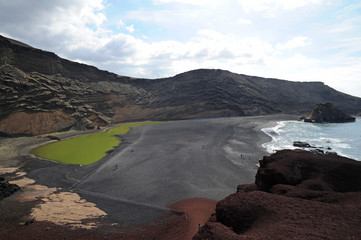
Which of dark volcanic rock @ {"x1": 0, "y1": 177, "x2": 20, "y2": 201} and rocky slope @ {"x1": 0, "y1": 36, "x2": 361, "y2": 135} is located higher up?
rocky slope @ {"x1": 0, "y1": 36, "x2": 361, "y2": 135}

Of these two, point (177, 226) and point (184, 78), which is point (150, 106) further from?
point (177, 226)

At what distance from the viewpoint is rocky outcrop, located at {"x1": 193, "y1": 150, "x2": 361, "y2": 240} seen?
6.71 metres

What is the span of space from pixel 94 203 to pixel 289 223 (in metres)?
17.4

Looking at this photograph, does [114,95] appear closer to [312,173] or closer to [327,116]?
[312,173]

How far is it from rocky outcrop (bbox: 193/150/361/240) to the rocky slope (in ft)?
184

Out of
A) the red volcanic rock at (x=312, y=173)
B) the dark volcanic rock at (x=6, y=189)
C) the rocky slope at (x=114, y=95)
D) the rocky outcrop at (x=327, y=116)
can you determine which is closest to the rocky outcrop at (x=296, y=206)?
the red volcanic rock at (x=312, y=173)

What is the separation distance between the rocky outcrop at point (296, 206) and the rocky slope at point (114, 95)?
56.1 metres

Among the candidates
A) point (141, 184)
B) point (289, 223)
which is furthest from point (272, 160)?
point (141, 184)

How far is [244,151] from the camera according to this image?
34.5 meters

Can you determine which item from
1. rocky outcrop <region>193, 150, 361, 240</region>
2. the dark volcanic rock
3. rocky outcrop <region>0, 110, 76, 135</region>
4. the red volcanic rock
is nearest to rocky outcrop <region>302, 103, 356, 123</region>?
the red volcanic rock

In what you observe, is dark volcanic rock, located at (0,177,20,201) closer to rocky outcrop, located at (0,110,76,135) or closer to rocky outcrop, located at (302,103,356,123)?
rocky outcrop, located at (0,110,76,135)

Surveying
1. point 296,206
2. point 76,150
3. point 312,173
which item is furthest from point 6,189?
point 312,173

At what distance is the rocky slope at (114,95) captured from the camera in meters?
51.5

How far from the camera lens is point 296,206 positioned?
8281 mm
